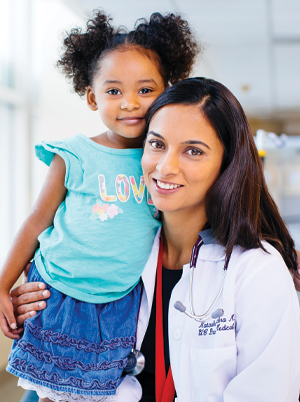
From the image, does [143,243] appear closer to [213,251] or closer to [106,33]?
[213,251]

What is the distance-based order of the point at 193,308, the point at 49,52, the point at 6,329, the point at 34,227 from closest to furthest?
the point at 193,308, the point at 6,329, the point at 34,227, the point at 49,52

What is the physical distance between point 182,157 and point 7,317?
757mm

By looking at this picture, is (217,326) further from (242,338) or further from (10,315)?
(10,315)

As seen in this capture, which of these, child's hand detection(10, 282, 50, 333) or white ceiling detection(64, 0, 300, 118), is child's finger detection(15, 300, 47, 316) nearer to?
child's hand detection(10, 282, 50, 333)

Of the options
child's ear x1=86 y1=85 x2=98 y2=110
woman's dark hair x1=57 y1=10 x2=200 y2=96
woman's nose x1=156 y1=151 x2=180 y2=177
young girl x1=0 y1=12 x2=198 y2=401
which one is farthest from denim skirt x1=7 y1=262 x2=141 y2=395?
woman's dark hair x1=57 y1=10 x2=200 y2=96

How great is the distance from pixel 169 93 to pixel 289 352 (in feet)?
2.65

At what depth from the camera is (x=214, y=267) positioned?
1.14 m

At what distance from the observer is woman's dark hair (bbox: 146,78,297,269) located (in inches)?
43.9

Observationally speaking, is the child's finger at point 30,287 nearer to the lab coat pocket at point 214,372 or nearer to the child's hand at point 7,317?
the child's hand at point 7,317

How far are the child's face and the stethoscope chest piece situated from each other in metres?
0.71

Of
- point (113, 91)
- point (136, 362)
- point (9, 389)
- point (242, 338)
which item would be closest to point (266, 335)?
point (242, 338)

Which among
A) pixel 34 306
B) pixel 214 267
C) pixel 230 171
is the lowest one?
pixel 34 306

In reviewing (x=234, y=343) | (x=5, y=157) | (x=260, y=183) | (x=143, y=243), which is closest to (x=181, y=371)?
(x=234, y=343)

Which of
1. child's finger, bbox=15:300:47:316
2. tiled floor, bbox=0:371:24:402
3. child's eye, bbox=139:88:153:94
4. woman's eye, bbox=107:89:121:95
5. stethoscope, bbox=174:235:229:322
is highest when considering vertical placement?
child's eye, bbox=139:88:153:94
